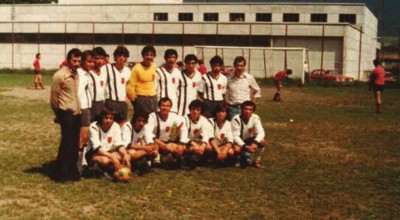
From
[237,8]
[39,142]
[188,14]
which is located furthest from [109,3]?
[39,142]

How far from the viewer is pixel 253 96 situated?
10031 mm

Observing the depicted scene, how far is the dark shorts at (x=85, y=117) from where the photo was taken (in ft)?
27.4

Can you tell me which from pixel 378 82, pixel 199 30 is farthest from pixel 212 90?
pixel 199 30

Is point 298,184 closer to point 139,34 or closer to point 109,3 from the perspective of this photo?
point 139,34

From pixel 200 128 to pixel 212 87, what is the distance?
0.90 meters

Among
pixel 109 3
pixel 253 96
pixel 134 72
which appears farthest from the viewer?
pixel 109 3

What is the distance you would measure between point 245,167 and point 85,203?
11.2 ft

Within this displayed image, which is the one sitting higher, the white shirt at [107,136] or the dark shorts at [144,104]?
the dark shorts at [144,104]

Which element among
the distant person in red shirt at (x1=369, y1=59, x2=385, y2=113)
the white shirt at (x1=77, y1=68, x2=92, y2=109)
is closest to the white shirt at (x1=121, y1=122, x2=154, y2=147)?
the white shirt at (x1=77, y1=68, x2=92, y2=109)

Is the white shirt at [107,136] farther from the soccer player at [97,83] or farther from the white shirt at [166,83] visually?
the white shirt at [166,83]

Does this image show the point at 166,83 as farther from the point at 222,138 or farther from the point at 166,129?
the point at 222,138

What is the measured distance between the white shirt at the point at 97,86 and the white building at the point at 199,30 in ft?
107

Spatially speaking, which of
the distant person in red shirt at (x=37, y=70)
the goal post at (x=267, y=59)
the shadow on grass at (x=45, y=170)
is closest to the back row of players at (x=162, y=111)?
the shadow on grass at (x=45, y=170)

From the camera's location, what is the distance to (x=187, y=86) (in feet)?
30.8
